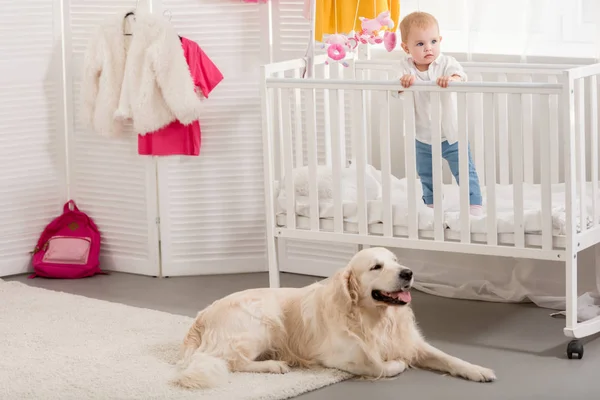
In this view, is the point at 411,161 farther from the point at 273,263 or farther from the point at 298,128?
the point at 273,263

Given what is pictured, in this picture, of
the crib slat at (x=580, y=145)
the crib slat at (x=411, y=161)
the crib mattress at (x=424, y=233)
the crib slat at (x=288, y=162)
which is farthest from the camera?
the crib slat at (x=288, y=162)

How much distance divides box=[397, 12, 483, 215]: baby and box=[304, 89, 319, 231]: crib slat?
0.34 m

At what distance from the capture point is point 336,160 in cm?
355

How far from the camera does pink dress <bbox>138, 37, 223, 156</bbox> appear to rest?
4199 mm

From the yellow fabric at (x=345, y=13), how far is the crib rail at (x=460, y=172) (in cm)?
15

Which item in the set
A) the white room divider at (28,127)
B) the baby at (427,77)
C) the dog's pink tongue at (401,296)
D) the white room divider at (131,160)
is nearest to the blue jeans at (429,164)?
the baby at (427,77)

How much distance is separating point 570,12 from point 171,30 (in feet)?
5.15

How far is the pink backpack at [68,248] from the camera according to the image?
448 cm

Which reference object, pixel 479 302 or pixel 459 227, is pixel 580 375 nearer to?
pixel 459 227

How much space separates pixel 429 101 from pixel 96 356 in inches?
54.9

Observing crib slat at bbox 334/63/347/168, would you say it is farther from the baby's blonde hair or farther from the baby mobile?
the baby's blonde hair

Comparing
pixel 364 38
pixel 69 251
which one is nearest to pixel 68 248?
pixel 69 251

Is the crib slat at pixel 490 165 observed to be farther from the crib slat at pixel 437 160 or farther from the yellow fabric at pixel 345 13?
the yellow fabric at pixel 345 13

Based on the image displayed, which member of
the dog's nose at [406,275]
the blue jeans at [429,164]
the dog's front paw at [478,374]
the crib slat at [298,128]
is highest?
the crib slat at [298,128]
